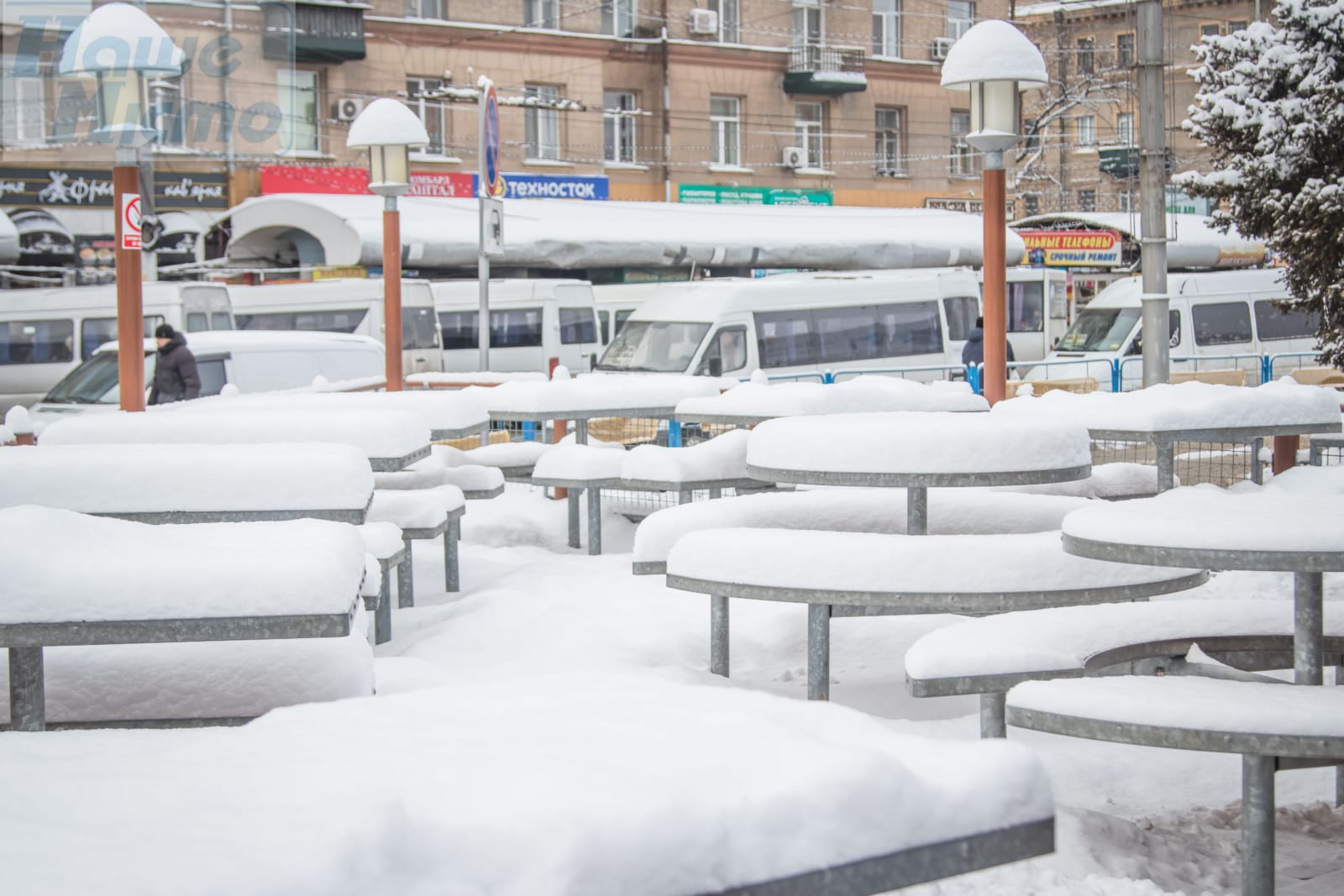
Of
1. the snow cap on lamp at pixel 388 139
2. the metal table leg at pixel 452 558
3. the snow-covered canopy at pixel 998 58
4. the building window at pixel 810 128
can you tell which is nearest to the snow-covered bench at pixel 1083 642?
the metal table leg at pixel 452 558

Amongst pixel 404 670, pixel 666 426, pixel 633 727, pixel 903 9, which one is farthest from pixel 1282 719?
pixel 903 9

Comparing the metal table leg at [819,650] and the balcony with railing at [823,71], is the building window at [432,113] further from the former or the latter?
the metal table leg at [819,650]

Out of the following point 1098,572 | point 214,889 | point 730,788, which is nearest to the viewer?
point 214,889

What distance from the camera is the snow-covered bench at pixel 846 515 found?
6.53 metres

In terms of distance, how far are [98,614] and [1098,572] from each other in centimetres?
328

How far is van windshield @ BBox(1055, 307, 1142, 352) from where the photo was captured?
24719 millimetres

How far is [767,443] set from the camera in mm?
6055

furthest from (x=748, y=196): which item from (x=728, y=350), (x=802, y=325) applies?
(x=728, y=350)

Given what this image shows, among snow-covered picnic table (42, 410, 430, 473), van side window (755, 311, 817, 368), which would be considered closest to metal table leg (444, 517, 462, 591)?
snow-covered picnic table (42, 410, 430, 473)

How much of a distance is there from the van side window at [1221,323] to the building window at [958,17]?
18.2 m

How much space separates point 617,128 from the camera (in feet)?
119

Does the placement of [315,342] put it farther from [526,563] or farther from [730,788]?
[730,788]

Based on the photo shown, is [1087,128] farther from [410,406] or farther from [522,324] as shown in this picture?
[410,406]

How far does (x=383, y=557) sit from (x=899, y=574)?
270cm
